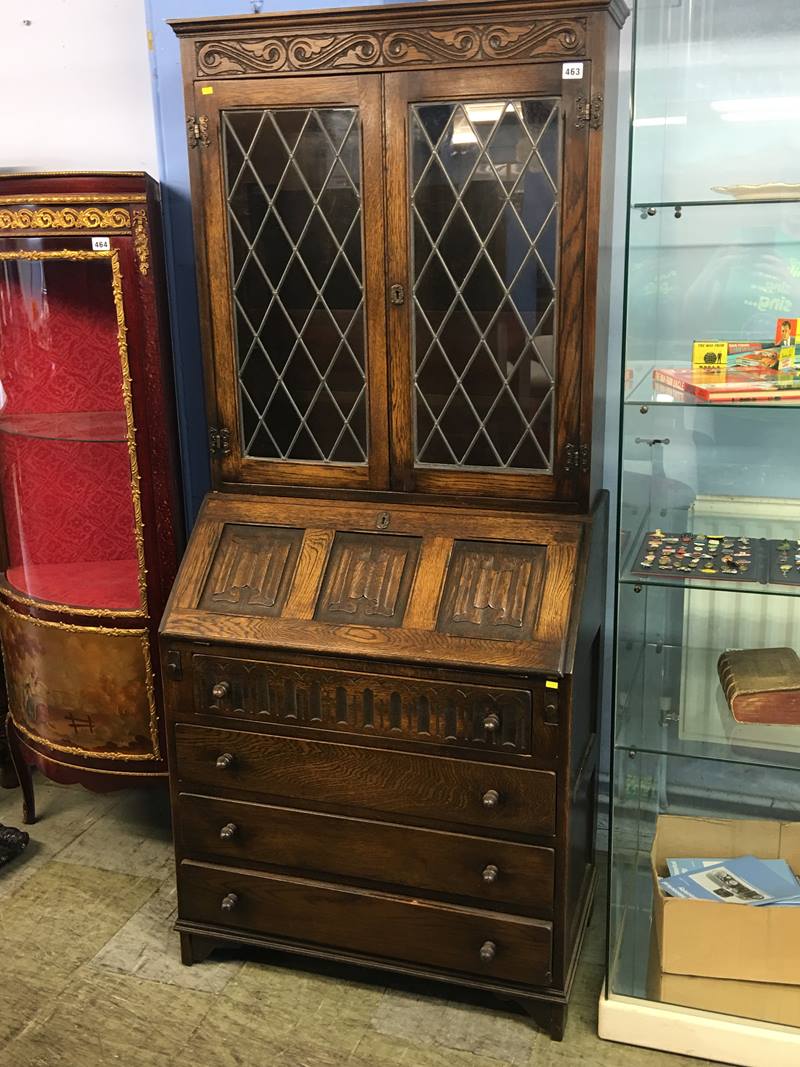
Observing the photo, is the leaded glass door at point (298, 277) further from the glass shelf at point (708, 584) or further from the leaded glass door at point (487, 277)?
the glass shelf at point (708, 584)

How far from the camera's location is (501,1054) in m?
2.20

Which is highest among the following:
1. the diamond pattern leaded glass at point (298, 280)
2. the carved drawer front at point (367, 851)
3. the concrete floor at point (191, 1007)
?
the diamond pattern leaded glass at point (298, 280)

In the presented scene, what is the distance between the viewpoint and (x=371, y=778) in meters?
2.26

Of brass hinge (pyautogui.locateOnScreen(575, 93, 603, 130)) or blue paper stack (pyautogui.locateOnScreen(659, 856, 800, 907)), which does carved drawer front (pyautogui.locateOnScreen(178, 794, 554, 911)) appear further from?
brass hinge (pyautogui.locateOnScreen(575, 93, 603, 130))

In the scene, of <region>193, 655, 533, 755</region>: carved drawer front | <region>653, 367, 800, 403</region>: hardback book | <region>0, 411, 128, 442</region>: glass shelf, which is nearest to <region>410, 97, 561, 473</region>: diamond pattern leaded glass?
<region>653, 367, 800, 403</region>: hardback book

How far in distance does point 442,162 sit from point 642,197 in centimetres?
41

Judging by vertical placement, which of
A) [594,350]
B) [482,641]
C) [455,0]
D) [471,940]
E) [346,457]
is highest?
[455,0]

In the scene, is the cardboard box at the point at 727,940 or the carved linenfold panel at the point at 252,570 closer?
the cardboard box at the point at 727,940

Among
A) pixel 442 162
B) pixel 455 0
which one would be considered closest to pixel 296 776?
pixel 442 162

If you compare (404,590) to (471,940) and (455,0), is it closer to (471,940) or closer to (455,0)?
(471,940)

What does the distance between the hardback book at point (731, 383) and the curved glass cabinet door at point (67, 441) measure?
4.34 ft

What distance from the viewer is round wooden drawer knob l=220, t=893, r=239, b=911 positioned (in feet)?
7.88

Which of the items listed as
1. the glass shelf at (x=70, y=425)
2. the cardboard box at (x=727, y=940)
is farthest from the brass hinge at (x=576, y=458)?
the glass shelf at (x=70, y=425)

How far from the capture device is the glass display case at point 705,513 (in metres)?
2.10
